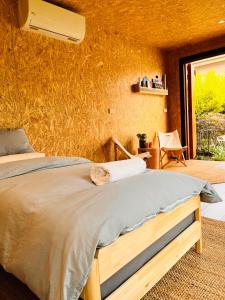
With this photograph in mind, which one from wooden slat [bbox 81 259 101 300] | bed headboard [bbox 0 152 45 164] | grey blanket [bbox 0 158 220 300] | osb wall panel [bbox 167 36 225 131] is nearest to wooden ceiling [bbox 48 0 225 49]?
osb wall panel [bbox 167 36 225 131]

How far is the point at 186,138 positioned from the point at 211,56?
177 centimetres

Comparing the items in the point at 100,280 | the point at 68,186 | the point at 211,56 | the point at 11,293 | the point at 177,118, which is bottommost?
the point at 11,293

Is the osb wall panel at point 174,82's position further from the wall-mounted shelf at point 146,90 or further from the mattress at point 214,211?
the mattress at point 214,211

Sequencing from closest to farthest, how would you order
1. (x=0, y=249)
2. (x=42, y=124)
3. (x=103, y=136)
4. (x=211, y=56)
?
(x=0, y=249) < (x=42, y=124) < (x=103, y=136) < (x=211, y=56)

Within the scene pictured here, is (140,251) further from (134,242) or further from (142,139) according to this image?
(142,139)

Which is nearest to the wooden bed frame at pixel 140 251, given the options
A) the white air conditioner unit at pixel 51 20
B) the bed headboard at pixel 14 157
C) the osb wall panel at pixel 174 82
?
the bed headboard at pixel 14 157

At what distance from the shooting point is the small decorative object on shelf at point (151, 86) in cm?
456

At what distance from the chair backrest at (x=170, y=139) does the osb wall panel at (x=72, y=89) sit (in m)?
0.38

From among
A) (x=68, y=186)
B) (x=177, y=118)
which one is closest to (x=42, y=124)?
(x=68, y=186)

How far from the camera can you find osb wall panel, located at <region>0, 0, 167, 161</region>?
284 centimetres

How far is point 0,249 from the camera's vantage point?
1.21m

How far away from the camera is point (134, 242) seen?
1.18m

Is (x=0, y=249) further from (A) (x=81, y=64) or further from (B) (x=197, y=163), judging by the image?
(B) (x=197, y=163)

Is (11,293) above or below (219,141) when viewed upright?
below
